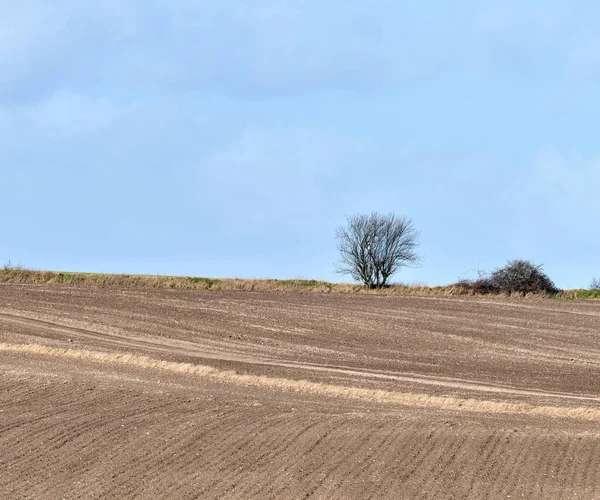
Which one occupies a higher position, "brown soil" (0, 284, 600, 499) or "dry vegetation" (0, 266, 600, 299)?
"dry vegetation" (0, 266, 600, 299)

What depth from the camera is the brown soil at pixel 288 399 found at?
15359 millimetres

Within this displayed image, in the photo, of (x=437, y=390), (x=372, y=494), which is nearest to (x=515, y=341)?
(x=437, y=390)

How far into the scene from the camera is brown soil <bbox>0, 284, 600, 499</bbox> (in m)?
15.4

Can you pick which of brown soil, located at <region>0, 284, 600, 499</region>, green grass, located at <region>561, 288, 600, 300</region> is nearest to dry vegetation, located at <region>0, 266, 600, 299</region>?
green grass, located at <region>561, 288, 600, 300</region>

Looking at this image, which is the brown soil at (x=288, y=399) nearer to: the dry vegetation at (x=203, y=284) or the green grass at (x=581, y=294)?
the dry vegetation at (x=203, y=284)

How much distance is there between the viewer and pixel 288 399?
22.1m

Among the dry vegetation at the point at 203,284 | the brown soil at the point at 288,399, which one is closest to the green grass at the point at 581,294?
the dry vegetation at the point at 203,284

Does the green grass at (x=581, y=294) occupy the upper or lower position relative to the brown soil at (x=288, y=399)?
upper

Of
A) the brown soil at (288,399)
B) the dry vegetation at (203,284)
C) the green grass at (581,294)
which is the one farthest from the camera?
the green grass at (581,294)

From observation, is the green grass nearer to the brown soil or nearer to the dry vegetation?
the dry vegetation

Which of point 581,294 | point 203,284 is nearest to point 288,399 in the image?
point 203,284

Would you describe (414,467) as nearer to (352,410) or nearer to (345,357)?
(352,410)

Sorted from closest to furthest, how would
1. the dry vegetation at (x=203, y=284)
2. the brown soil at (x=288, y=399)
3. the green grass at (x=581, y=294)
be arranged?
1. the brown soil at (x=288, y=399)
2. the dry vegetation at (x=203, y=284)
3. the green grass at (x=581, y=294)

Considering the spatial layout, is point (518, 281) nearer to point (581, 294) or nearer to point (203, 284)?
point (581, 294)
